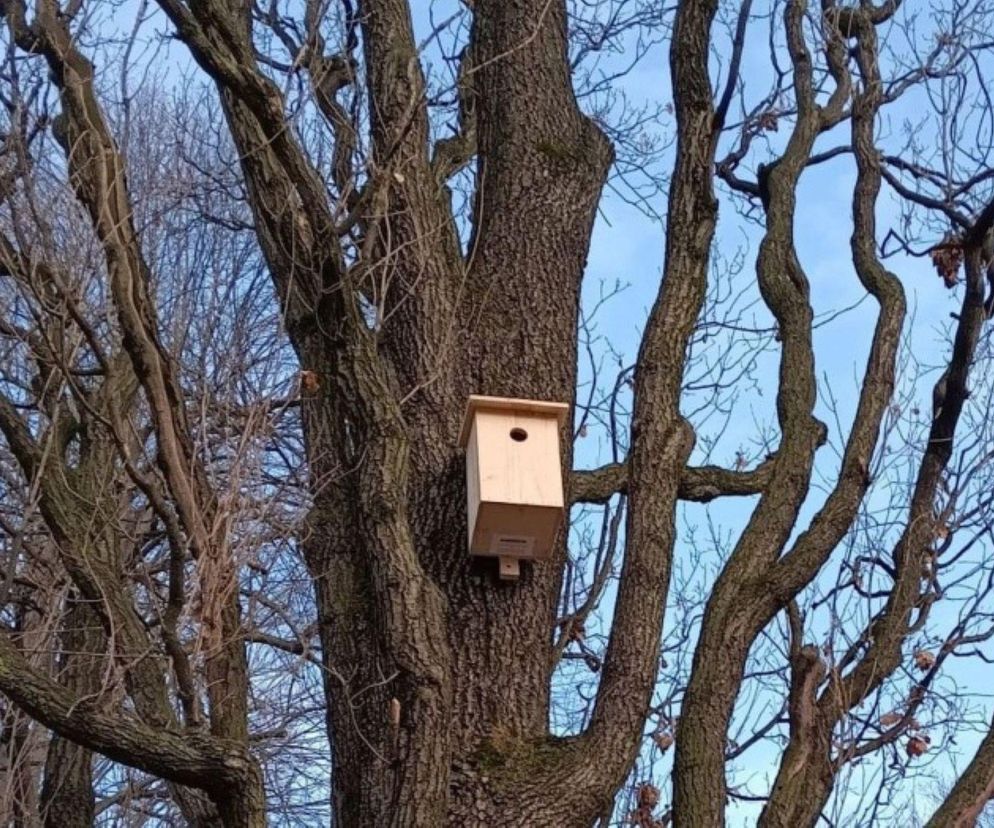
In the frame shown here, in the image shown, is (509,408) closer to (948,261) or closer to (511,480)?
(511,480)

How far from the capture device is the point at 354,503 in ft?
8.03

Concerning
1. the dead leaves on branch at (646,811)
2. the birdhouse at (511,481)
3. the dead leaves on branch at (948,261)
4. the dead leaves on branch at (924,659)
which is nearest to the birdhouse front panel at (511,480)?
the birdhouse at (511,481)

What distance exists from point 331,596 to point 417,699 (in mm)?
419

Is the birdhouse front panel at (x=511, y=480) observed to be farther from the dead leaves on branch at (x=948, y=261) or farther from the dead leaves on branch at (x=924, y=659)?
the dead leaves on branch at (x=948, y=261)

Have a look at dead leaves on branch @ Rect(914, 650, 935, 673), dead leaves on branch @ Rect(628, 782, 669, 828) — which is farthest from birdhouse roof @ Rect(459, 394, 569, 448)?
dead leaves on branch @ Rect(914, 650, 935, 673)

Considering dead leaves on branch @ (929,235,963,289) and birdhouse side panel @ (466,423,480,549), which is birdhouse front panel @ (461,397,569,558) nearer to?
birdhouse side panel @ (466,423,480,549)

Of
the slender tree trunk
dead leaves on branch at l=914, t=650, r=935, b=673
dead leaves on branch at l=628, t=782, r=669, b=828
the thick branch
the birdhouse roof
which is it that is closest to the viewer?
the birdhouse roof

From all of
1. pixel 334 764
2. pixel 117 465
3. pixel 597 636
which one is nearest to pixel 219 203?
pixel 117 465

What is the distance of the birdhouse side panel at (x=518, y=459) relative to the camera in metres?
2.41

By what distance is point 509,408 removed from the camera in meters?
2.54

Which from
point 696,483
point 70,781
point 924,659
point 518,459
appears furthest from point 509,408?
point 70,781

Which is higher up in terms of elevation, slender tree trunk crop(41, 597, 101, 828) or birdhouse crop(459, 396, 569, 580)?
birdhouse crop(459, 396, 569, 580)

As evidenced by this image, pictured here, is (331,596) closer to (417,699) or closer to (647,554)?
(417,699)

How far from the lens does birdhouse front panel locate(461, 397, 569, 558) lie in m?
2.41
